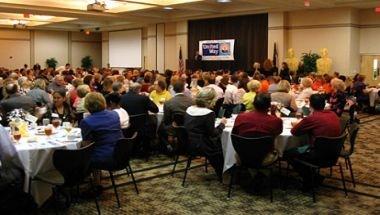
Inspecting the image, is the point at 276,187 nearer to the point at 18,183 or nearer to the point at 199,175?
the point at 199,175

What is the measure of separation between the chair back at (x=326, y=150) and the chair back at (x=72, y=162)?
2409 mm

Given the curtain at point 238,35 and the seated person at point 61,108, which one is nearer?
the seated person at point 61,108

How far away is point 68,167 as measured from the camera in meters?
4.03

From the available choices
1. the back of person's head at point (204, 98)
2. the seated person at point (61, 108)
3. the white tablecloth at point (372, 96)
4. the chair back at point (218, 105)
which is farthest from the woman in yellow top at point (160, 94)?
the white tablecloth at point (372, 96)

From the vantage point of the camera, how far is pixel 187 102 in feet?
21.9

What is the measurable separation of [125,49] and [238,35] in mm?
8294

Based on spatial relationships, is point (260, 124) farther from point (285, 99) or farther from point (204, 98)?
point (285, 99)

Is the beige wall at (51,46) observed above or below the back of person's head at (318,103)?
above

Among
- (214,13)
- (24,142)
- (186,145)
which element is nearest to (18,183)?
(24,142)

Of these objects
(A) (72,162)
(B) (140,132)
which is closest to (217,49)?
(B) (140,132)

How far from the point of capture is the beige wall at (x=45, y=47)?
24453 millimetres

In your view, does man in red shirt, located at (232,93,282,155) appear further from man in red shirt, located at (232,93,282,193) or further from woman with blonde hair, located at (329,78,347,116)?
woman with blonde hair, located at (329,78,347,116)

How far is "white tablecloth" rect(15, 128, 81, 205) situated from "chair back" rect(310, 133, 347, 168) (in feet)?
8.45

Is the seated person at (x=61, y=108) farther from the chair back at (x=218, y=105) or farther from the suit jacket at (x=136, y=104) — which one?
the chair back at (x=218, y=105)
